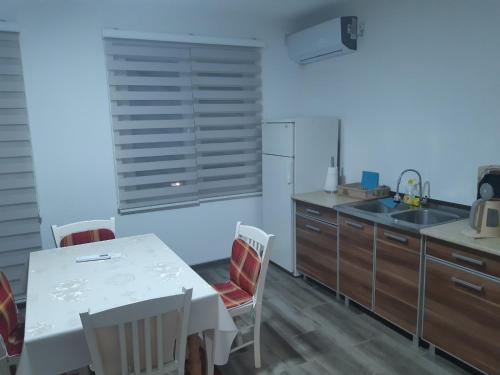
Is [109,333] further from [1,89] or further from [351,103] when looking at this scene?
[351,103]

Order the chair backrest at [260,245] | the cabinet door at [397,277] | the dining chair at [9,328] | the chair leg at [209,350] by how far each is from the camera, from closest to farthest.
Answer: the dining chair at [9,328], the chair leg at [209,350], the chair backrest at [260,245], the cabinet door at [397,277]

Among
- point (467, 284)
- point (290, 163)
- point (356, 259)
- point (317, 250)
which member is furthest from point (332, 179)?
point (467, 284)

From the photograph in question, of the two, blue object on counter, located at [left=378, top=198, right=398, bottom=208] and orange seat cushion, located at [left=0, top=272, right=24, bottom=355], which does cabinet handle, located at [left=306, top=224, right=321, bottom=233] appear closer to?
blue object on counter, located at [left=378, top=198, right=398, bottom=208]

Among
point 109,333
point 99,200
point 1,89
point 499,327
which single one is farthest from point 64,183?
point 499,327

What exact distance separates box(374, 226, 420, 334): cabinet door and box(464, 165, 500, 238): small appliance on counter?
34cm

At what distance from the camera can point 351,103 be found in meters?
3.70

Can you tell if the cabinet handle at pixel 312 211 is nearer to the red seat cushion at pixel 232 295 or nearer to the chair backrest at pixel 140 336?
the red seat cushion at pixel 232 295

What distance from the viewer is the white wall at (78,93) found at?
3.14m

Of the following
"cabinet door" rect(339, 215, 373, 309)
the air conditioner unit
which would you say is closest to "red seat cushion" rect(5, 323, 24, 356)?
"cabinet door" rect(339, 215, 373, 309)

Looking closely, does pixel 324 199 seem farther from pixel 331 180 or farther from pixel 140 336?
pixel 140 336

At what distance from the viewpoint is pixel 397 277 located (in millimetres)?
2639

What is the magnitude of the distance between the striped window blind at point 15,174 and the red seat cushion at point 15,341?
109 centimetres

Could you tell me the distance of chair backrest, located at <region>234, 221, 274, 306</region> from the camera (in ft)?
7.20

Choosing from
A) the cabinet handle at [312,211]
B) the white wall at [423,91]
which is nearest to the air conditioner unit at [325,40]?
the white wall at [423,91]
